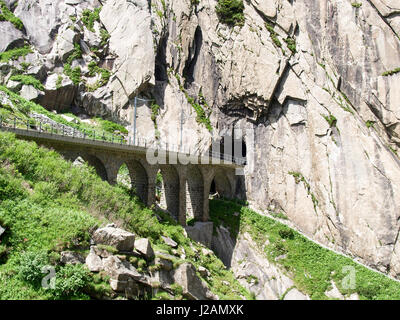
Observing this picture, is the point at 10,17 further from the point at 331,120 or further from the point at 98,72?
the point at 331,120

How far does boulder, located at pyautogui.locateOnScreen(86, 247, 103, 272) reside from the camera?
8.85 metres

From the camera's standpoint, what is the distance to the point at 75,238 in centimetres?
965

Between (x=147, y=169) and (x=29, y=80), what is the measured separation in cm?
1829

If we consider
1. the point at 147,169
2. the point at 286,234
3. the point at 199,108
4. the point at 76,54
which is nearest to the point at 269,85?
the point at 199,108

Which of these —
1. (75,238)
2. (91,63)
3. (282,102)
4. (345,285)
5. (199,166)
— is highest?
(91,63)

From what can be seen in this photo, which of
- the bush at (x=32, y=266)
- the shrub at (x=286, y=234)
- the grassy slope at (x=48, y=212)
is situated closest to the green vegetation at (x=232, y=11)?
the shrub at (x=286, y=234)

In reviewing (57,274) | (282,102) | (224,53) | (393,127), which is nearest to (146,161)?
(57,274)

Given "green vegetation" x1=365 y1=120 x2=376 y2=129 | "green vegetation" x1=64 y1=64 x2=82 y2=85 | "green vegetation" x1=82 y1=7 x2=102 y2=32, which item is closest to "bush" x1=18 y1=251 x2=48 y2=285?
"green vegetation" x1=64 y1=64 x2=82 y2=85

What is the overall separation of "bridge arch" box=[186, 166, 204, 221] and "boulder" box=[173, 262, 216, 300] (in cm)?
1864

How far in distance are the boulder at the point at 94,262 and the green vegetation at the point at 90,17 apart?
1460 inches

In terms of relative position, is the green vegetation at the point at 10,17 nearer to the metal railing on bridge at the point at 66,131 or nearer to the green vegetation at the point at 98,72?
the green vegetation at the point at 98,72

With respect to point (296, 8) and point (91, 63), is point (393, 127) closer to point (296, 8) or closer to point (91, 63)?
point (296, 8)
